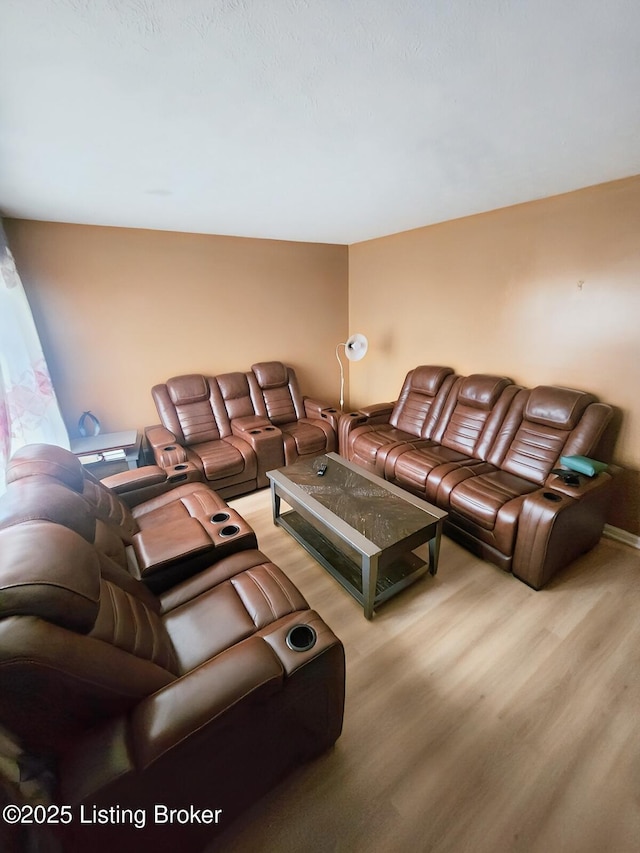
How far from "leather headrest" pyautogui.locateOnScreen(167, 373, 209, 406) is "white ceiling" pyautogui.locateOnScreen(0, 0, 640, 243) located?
151 centimetres

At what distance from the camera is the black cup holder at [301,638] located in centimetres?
114

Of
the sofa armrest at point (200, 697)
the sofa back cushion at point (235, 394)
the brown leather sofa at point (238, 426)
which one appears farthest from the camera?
the sofa back cushion at point (235, 394)

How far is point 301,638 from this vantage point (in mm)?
1177

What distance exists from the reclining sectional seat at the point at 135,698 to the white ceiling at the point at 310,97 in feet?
4.70

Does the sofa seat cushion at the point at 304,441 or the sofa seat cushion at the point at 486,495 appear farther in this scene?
the sofa seat cushion at the point at 304,441

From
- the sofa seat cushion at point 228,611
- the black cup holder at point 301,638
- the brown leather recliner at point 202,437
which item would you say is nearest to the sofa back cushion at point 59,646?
the sofa seat cushion at point 228,611

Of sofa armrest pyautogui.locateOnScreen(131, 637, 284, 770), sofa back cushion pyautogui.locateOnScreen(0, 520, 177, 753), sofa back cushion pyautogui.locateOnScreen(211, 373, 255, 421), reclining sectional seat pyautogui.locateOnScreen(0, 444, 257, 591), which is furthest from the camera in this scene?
sofa back cushion pyautogui.locateOnScreen(211, 373, 255, 421)

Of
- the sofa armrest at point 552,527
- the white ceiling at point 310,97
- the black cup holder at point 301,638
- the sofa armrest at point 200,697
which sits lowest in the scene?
the sofa armrest at point 552,527

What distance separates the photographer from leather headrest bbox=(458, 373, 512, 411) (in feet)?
9.50

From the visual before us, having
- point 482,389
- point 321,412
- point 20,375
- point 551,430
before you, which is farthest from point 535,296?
point 20,375

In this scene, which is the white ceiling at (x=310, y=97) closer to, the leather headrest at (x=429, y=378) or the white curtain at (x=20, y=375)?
the white curtain at (x=20, y=375)

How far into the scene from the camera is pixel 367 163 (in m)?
1.86

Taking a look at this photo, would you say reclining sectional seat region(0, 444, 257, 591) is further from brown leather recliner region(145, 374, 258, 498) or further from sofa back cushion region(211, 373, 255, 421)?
sofa back cushion region(211, 373, 255, 421)

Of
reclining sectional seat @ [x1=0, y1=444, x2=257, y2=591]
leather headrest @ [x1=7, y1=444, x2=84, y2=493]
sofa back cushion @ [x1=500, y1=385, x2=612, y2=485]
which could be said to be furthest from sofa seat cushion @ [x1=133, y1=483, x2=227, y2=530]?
sofa back cushion @ [x1=500, y1=385, x2=612, y2=485]
